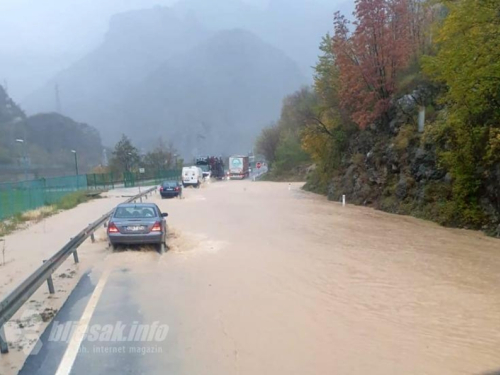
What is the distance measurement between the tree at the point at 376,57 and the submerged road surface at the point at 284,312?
18.4 meters

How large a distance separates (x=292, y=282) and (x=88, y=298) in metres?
4.15

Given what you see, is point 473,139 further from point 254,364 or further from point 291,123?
point 291,123

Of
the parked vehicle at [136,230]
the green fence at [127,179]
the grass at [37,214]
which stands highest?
the parked vehicle at [136,230]

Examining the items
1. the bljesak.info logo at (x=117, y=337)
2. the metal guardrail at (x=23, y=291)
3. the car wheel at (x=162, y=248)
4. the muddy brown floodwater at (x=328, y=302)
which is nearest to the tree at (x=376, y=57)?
the muddy brown floodwater at (x=328, y=302)

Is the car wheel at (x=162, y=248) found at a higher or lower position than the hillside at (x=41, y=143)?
lower

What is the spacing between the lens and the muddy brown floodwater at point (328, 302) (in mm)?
5820

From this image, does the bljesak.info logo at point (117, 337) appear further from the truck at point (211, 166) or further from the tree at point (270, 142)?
the tree at point (270, 142)

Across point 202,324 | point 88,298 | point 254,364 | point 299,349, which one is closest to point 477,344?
point 299,349

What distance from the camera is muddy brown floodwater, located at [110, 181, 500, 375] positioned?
5820 millimetres

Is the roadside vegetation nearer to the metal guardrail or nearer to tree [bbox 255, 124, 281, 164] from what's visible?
the metal guardrail

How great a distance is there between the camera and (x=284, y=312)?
7.81m

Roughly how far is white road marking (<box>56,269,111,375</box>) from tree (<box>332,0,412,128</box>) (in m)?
26.3

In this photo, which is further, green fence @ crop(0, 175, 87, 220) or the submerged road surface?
green fence @ crop(0, 175, 87, 220)

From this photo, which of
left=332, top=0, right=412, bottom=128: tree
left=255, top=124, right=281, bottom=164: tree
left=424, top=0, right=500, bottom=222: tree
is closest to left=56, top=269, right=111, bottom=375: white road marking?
left=424, top=0, right=500, bottom=222: tree
